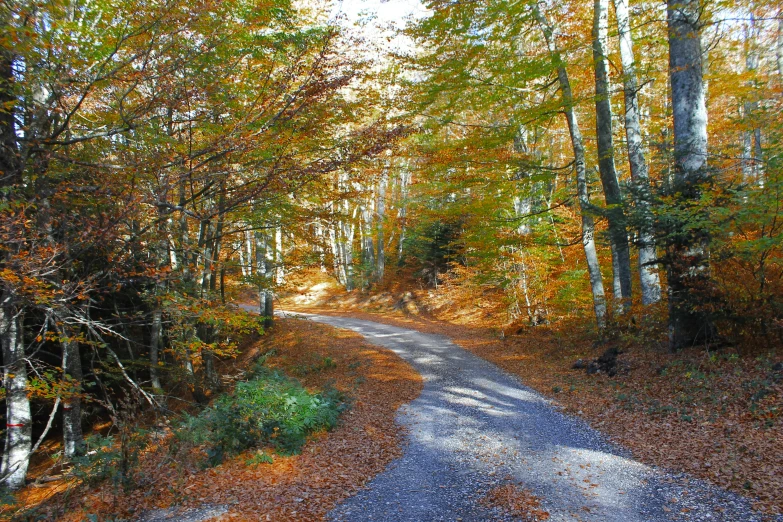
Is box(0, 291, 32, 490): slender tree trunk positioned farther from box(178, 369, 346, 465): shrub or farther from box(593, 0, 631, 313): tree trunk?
box(593, 0, 631, 313): tree trunk

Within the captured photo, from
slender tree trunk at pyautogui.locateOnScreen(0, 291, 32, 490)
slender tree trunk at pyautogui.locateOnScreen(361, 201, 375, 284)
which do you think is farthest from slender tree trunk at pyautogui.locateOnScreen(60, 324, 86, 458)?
slender tree trunk at pyautogui.locateOnScreen(361, 201, 375, 284)

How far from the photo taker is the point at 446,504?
4875 mm

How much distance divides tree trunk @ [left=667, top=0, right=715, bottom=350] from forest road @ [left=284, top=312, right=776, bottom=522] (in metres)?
3.26

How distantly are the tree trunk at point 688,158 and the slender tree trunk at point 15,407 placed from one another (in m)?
10.9

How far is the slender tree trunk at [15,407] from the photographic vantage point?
652 cm

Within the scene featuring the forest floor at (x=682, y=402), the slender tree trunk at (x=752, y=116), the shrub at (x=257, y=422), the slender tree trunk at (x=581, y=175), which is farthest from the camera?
the slender tree trunk at (x=581, y=175)

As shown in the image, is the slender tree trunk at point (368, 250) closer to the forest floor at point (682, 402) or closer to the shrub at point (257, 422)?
the forest floor at point (682, 402)

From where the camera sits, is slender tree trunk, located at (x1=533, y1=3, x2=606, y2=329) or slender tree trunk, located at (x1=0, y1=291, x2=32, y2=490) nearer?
slender tree trunk, located at (x1=0, y1=291, x2=32, y2=490)

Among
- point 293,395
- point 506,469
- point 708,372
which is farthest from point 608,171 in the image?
point 293,395

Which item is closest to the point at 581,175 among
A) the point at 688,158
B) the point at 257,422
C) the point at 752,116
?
the point at 688,158

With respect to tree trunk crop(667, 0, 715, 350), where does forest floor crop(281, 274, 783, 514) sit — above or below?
below

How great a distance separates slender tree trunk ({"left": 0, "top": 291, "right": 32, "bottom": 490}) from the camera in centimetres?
652

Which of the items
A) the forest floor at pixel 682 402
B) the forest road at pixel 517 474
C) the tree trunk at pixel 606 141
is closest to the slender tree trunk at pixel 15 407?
the forest road at pixel 517 474

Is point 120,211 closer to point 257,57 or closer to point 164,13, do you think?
point 164,13
